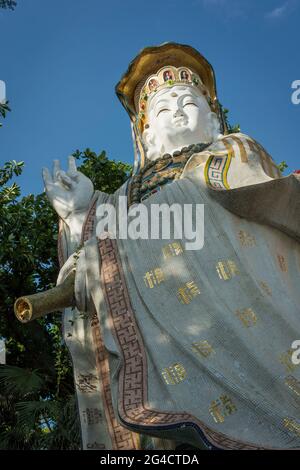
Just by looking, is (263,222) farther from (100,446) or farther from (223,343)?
(100,446)

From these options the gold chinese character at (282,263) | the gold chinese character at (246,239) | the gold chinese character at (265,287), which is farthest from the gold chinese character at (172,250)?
the gold chinese character at (282,263)

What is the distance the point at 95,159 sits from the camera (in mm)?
8789

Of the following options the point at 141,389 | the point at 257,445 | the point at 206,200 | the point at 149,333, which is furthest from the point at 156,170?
the point at 257,445

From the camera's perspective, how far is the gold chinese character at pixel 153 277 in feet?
15.2

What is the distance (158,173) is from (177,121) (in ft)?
1.75

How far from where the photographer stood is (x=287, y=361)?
13.7ft

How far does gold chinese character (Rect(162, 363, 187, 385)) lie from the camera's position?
163 inches

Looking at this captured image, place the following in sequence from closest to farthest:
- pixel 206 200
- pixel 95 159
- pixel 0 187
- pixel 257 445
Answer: pixel 257 445, pixel 206 200, pixel 0 187, pixel 95 159

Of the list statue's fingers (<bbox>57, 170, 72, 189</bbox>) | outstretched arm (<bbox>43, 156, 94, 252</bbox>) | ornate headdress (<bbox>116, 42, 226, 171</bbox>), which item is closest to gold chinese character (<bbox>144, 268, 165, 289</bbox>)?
outstretched arm (<bbox>43, 156, 94, 252</bbox>)

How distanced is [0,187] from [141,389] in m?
4.22

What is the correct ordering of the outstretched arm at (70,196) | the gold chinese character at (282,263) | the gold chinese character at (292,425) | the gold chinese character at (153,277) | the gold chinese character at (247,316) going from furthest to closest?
the outstretched arm at (70,196), the gold chinese character at (282,263), the gold chinese character at (153,277), the gold chinese character at (247,316), the gold chinese character at (292,425)

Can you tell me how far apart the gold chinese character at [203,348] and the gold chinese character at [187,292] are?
12.9 inches

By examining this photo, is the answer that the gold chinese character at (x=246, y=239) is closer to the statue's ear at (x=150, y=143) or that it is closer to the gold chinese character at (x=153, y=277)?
the gold chinese character at (x=153, y=277)

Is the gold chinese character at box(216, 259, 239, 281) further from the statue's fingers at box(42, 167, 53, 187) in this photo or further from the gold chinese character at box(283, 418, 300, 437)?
the statue's fingers at box(42, 167, 53, 187)
